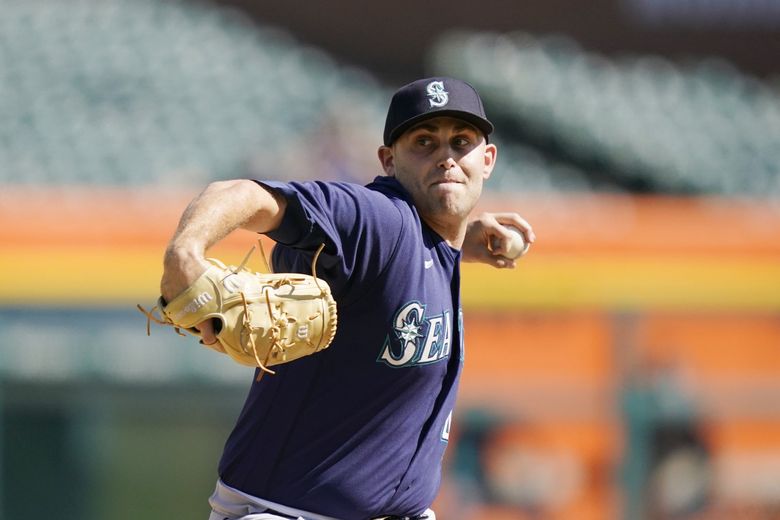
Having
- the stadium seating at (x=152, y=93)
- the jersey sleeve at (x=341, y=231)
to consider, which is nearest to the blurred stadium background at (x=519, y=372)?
the stadium seating at (x=152, y=93)

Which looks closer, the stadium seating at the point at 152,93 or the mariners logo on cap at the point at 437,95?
the mariners logo on cap at the point at 437,95

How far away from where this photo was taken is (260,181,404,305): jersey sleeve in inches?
82.1

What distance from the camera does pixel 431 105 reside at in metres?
2.49

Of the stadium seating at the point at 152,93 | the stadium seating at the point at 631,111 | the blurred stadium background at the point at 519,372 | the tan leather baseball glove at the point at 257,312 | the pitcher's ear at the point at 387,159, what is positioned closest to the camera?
the tan leather baseball glove at the point at 257,312

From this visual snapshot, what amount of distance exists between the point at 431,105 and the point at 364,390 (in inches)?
24.5

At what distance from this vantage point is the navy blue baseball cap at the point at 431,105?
249 cm

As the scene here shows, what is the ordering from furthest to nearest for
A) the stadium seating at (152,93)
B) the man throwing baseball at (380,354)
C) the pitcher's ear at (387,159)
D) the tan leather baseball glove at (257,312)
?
1. the stadium seating at (152,93)
2. the pitcher's ear at (387,159)
3. the man throwing baseball at (380,354)
4. the tan leather baseball glove at (257,312)

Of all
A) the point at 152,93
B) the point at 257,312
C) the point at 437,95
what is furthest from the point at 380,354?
the point at 152,93

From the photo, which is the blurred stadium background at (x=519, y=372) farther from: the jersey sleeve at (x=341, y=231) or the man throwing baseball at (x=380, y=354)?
the jersey sleeve at (x=341, y=231)

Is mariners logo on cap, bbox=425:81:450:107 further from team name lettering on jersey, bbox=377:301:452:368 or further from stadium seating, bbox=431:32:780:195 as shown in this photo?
stadium seating, bbox=431:32:780:195

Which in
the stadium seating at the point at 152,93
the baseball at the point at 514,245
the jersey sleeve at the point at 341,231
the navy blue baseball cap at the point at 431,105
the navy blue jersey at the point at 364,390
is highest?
the stadium seating at the point at 152,93

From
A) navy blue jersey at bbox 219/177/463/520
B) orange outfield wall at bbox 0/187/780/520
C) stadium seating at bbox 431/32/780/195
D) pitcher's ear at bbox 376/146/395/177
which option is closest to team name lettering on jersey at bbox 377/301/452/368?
navy blue jersey at bbox 219/177/463/520

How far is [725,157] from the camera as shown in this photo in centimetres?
976

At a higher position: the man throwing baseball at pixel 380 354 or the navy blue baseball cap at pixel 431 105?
the navy blue baseball cap at pixel 431 105
